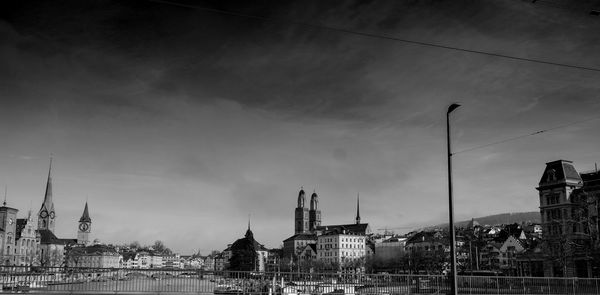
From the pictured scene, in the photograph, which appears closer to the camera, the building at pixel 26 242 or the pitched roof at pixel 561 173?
the pitched roof at pixel 561 173

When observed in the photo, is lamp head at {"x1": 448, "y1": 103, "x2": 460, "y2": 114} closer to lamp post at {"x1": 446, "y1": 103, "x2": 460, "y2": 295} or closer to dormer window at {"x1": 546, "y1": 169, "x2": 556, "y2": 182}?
lamp post at {"x1": 446, "y1": 103, "x2": 460, "y2": 295}

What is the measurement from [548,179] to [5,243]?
121 meters

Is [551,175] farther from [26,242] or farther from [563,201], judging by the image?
[26,242]

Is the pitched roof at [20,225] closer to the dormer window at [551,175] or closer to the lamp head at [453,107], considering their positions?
the dormer window at [551,175]

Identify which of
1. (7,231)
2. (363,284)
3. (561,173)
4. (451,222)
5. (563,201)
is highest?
(561,173)

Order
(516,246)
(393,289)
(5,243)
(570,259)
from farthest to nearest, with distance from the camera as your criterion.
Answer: (516,246) < (5,243) < (570,259) < (393,289)

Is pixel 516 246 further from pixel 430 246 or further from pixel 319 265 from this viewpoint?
pixel 319 265

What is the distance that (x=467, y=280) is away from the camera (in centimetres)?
3691

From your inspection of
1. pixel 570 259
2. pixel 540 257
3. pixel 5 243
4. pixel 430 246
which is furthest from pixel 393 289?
pixel 430 246

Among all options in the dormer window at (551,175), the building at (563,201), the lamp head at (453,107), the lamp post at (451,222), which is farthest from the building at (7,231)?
the lamp head at (453,107)

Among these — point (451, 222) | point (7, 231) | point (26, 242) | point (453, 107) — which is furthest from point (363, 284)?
point (26, 242)

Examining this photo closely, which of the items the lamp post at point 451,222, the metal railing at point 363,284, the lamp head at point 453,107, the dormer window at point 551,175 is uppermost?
the dormer window at point 551,175

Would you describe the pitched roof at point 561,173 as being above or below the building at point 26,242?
above

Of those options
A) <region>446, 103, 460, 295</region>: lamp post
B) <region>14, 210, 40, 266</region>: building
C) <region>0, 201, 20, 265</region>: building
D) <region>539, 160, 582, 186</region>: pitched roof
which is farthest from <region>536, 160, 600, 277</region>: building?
<region>14, 210, 40, 266</region>: building
